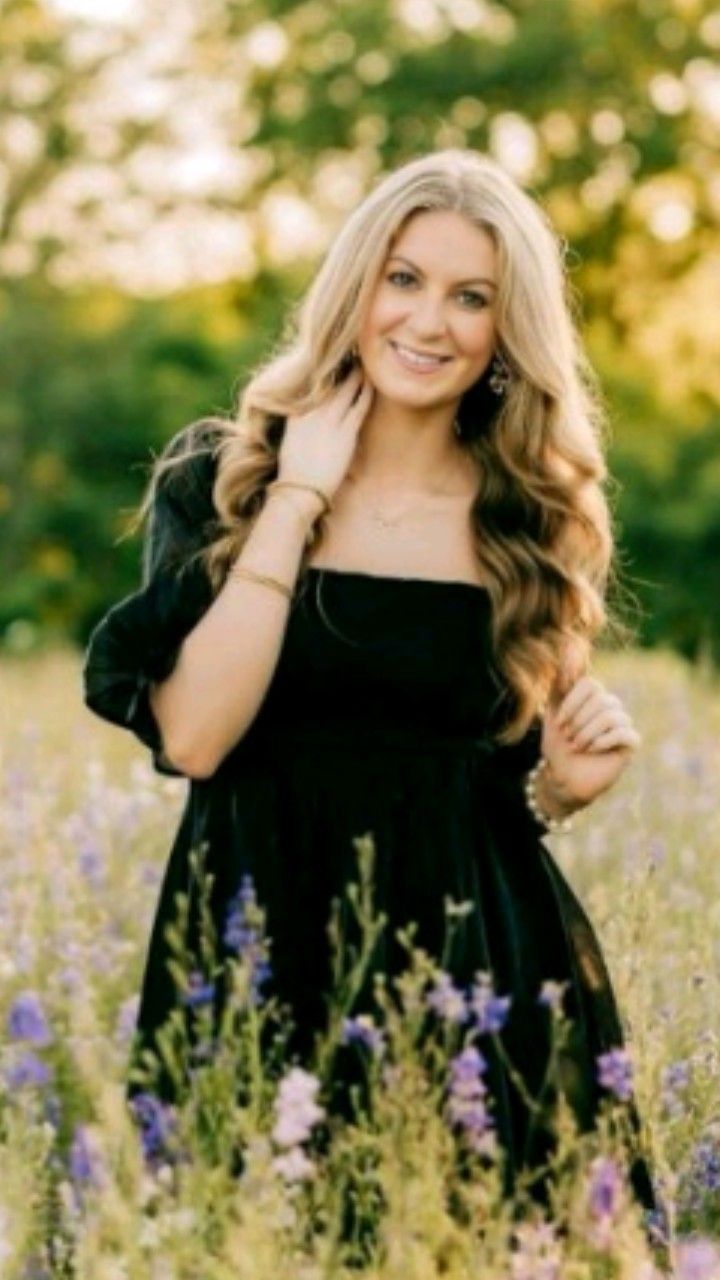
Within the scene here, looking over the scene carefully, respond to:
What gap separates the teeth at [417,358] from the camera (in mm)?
3762

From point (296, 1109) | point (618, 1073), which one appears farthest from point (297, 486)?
point (296, 1109)

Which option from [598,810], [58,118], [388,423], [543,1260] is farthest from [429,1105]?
[58,118]

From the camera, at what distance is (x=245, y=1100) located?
151 inches

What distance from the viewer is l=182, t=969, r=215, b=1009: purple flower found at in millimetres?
3404

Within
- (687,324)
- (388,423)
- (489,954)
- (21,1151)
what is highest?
(687,324)

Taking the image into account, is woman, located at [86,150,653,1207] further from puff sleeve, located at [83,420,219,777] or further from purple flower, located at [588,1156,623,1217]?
purple flower, located at [588,1156,623,1217]

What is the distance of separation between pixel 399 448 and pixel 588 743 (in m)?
0.52

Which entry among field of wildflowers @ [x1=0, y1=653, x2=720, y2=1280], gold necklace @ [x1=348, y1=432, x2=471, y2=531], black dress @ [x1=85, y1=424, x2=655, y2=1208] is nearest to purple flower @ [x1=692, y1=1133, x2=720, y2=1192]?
field of wildflowers @ [x1=0, y1=653, x2=720, y2=1280]

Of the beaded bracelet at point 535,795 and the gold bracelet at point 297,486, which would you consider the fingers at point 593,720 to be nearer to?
the beaded bracelet at point 535,795

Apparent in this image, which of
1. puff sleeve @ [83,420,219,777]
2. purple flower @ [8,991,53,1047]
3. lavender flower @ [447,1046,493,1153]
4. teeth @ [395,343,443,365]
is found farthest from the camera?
purple flower @ [8,991,53,1047]

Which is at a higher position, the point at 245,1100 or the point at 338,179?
the point at 338,179

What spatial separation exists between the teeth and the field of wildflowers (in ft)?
2.21

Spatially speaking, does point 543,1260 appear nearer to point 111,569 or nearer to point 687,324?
point 111,569

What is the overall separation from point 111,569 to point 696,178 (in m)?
7.81
